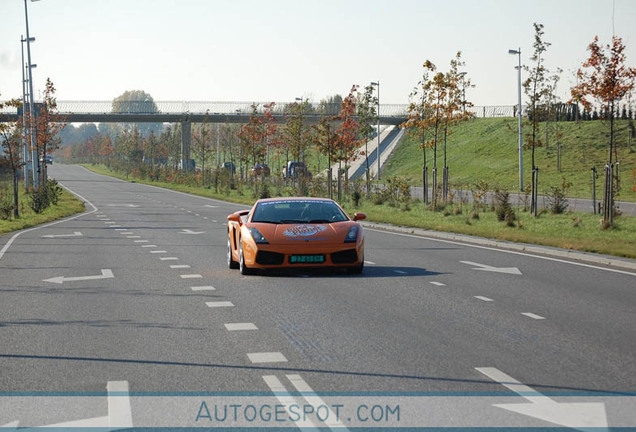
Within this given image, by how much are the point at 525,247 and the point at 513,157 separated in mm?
59049

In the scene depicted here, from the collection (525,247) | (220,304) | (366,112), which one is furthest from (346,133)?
(220,304)

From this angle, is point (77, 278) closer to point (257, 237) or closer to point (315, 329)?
point (257, 237)

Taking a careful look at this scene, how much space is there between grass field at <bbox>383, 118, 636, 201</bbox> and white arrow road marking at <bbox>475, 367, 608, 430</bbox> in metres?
40.6

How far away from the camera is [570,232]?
23.1 metres

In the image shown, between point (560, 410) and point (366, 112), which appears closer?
point (560, 410)

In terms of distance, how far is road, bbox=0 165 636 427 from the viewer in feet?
22.9

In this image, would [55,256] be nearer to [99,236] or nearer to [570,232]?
[99,236]

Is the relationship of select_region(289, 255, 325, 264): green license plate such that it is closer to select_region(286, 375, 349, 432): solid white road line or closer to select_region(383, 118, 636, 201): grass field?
select_region(286, 375, 349, 432): solid white road line

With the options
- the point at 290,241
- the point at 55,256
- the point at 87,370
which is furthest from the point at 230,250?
the point at 87,370

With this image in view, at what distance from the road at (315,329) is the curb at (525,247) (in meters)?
0.61

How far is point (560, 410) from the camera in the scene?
20.2 ft

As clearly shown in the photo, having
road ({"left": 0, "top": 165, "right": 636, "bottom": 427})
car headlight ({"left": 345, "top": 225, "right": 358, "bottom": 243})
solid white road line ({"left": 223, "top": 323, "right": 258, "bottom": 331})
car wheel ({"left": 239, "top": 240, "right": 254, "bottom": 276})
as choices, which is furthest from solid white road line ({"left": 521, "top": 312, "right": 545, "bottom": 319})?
car wheel ({"left": 239, "top": 240, "right": 254, "bottom": 276})

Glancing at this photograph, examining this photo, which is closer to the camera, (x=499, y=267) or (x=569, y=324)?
(x=569, y=324)

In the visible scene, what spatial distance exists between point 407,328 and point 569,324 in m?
1.74
